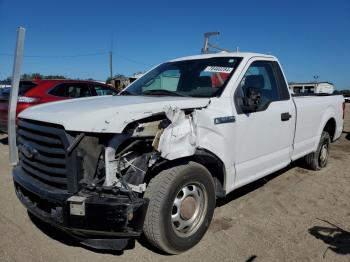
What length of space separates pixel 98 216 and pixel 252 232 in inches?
73.7

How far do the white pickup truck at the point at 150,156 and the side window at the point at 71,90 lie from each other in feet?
15.0

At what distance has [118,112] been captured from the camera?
9.71 feet

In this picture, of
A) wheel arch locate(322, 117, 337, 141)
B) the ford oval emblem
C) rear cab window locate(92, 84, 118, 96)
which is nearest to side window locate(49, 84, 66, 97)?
rear cab window locate(92, 84, 118, 96)

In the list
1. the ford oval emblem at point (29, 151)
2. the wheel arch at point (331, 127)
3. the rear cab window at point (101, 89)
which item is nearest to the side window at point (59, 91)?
the rear cab window at point (101, 89)

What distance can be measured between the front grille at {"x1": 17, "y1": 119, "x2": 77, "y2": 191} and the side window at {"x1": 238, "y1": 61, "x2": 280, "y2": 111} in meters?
2.07

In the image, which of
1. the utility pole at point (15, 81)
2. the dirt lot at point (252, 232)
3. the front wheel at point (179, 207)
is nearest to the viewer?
the front wheel at point (179, 207)

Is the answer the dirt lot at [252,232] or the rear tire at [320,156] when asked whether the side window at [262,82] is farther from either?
the rear tire at [320,156]

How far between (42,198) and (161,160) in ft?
3.54

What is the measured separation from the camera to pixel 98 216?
9.10ft

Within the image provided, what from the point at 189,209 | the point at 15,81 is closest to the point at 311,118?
the point at 189,209

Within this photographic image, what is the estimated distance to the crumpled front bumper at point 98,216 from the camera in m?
2.76

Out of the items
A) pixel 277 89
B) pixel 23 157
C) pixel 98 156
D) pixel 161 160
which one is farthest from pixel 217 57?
pixel 23 157

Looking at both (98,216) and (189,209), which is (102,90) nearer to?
(189,209)

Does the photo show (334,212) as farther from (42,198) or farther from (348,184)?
(42,198)
